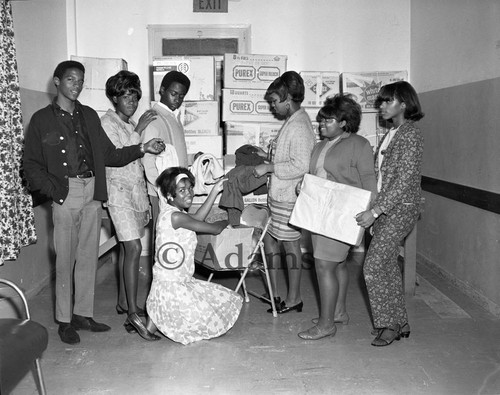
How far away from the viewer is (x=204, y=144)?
582 cm

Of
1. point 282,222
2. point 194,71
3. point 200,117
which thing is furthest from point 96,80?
point 282,222

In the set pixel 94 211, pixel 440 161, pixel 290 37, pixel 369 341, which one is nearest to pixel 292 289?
pixel 369 341

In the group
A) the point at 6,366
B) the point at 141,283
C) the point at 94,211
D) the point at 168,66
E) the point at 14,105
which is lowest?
the point at 141,283

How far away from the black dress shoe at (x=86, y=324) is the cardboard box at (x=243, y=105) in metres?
2.33

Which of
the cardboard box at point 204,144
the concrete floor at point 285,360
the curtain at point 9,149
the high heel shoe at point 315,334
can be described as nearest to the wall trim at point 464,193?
the concrete floor at point 285,360

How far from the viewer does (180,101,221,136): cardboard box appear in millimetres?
5820

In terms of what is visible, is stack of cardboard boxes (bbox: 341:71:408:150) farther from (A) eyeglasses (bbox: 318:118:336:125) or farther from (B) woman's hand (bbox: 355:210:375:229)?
(B) woman's hand (bbox: 355:210:375:229)

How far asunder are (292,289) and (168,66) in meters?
2.37

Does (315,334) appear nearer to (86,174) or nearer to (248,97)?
(86,174)

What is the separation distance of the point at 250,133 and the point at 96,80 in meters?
1.48

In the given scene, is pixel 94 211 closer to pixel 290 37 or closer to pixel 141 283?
pixel 141 283

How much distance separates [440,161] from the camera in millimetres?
5930

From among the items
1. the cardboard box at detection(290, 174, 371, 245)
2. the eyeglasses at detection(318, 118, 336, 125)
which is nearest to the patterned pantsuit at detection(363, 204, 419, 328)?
the cardboard box at detection(290, 174, 371, 245)

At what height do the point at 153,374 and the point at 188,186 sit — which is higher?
the point at 188,186
